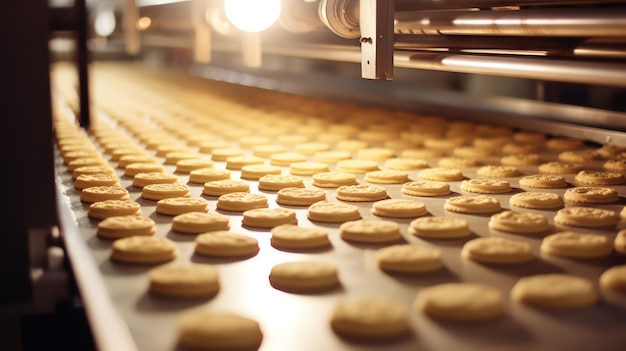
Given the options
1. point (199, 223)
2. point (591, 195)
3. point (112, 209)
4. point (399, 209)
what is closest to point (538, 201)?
point (591, 195)

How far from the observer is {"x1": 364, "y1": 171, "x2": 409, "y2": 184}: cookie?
2.64 m

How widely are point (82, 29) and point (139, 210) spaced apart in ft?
2.42

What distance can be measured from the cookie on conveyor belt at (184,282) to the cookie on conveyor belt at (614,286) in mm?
863

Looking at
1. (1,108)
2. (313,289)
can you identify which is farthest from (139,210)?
(313,289)

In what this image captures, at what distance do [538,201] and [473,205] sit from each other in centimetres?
22

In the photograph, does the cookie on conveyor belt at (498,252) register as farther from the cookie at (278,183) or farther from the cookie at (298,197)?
the cookie at (278,183)

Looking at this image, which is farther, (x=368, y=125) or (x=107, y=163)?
(x=368, y=125)

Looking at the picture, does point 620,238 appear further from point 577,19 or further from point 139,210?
point 139,210

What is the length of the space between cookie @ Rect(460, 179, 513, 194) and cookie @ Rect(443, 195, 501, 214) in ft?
0.74

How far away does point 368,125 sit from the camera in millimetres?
4262

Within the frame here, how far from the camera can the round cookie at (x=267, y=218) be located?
206cm

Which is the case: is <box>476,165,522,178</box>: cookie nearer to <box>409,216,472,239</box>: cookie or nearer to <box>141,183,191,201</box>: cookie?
<box>409,216,472,239</box>: cookie

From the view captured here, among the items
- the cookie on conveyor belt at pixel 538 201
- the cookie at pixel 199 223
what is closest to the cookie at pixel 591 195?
the cookie on conveyor belt at pixel 538 201

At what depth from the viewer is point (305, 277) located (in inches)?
61.2
